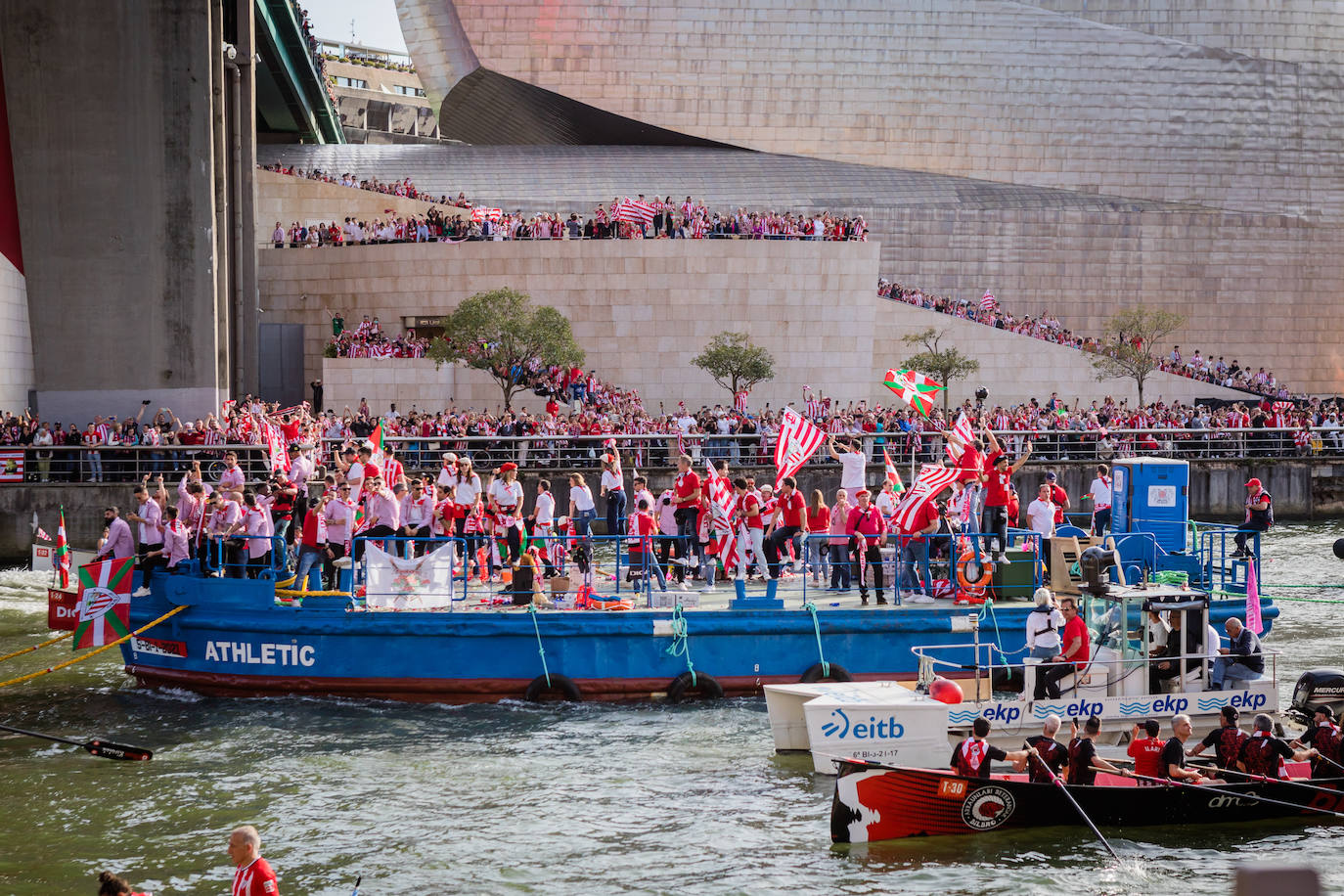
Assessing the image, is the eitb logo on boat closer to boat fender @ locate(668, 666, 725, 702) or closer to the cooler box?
boat fender @ locate(668, 666, 725, 702)

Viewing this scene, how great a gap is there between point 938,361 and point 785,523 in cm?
2921

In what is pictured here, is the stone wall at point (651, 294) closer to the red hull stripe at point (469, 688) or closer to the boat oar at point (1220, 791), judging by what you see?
the red hull stripe at point (469, 688)

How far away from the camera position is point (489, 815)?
14414 mm

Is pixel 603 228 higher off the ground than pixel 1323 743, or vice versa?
pixel 603 228

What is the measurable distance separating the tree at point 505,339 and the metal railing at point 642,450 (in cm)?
555

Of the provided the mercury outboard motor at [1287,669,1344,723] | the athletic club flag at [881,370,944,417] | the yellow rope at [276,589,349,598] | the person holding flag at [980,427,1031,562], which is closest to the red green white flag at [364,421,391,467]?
the yellow rope at [276,589,349,598]

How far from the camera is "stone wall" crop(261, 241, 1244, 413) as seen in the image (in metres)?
47.3

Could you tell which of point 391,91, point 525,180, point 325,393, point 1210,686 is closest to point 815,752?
point 1210,686

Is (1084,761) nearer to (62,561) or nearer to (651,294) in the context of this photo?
(62,561)

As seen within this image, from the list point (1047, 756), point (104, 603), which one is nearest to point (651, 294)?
point (104, 603)

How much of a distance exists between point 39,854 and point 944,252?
167 ft

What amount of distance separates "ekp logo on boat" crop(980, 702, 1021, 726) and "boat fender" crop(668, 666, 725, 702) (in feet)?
13.8

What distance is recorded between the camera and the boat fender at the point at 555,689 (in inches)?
710

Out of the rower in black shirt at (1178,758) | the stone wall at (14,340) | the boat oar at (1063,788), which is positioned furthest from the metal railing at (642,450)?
the boat oar at (1063,788)
